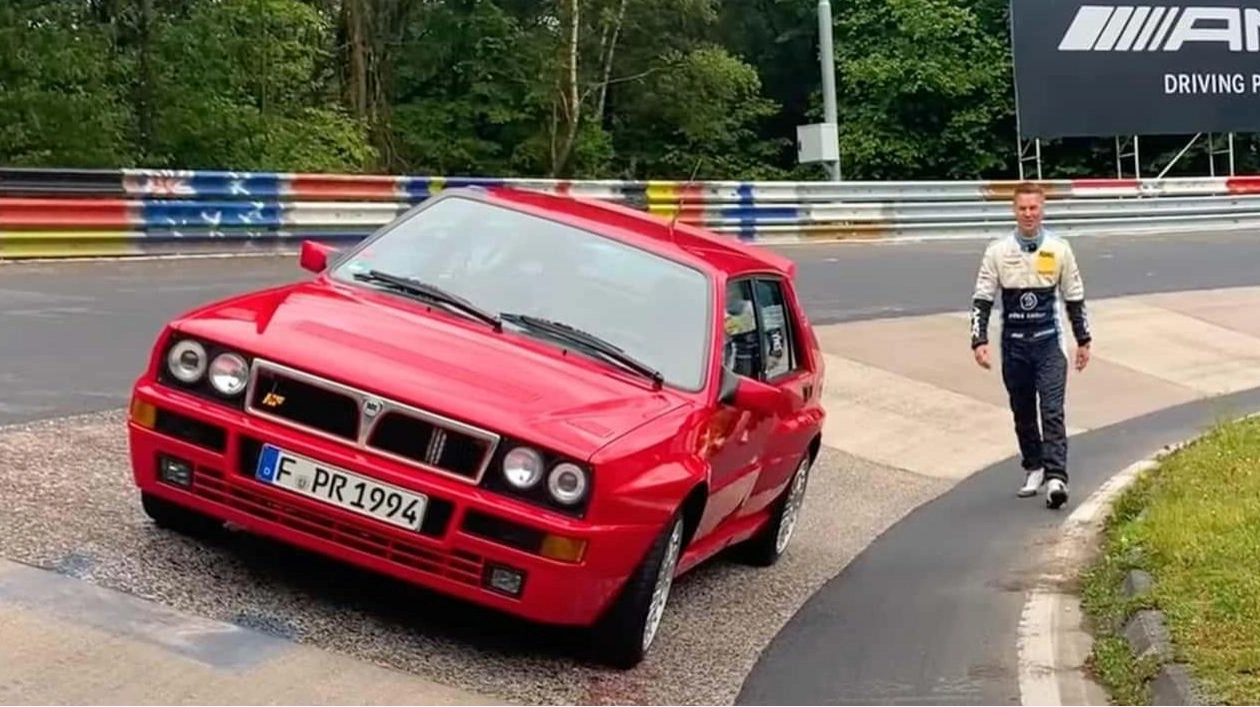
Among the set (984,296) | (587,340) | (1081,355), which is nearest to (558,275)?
(587,340)

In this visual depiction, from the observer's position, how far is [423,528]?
513cm

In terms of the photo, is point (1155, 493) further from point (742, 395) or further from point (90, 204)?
point (90, 204)

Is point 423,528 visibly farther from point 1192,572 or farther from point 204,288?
point 204,288

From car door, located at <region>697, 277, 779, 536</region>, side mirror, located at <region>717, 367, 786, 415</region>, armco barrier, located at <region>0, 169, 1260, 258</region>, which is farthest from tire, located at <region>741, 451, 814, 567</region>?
armco barrier, located at <region>0, 169, 1260, 258</region>

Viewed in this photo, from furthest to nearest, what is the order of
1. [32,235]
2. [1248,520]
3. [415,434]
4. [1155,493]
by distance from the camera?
[32,235], [1155,493], [1248,520], [415,434]

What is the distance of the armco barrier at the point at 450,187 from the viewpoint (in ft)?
54.5

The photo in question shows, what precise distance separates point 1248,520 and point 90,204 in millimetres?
12504

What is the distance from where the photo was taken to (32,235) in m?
16.2

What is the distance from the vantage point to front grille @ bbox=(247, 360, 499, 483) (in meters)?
5.13

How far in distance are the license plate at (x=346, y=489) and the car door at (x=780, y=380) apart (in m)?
1.94

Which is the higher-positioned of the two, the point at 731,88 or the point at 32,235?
the point at 731,88

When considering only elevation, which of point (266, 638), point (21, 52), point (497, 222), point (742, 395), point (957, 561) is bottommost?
point (957, 561)

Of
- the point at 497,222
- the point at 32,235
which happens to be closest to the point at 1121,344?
the point at 32,235

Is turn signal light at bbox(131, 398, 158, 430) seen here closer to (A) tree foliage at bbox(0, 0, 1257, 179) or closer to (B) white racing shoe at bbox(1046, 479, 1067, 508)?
(B) white racing shoe at bbox(1046, 479, 1067, 508)
